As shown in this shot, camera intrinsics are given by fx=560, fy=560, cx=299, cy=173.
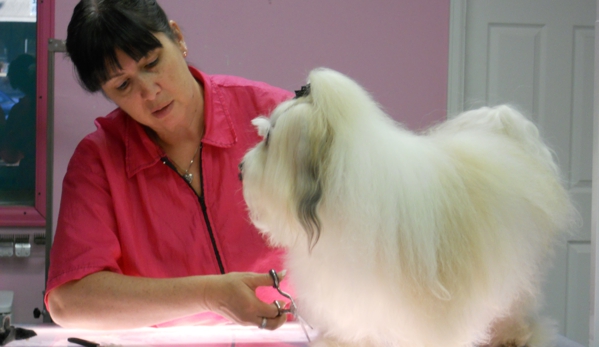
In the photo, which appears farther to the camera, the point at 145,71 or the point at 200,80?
the point at 200,80

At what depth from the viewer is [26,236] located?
8.58 feet

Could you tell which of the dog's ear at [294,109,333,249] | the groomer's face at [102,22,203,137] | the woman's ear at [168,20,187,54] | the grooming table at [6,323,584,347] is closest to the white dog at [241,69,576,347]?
the dog's ear at [294,109,333,249]

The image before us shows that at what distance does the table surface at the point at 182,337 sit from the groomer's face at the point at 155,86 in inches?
20.9

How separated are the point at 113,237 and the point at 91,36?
0.50 meters

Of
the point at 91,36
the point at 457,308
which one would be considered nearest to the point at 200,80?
the point at 91,36

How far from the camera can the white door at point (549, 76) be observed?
115 inches

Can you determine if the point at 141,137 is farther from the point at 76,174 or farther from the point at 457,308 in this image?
the point at 457,308

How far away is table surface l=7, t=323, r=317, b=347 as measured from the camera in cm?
130

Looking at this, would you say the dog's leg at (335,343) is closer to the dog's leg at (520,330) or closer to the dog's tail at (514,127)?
the dog's leg at (520,330)

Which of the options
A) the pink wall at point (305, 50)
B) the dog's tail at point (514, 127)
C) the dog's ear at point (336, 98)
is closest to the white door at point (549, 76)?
the pink wall at point (305, 50)

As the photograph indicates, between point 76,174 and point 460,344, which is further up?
point 76,174

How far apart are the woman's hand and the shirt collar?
1.40 ft

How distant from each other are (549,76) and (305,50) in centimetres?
131

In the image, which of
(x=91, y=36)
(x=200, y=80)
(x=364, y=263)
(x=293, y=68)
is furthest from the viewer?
(x=293, y=68)
